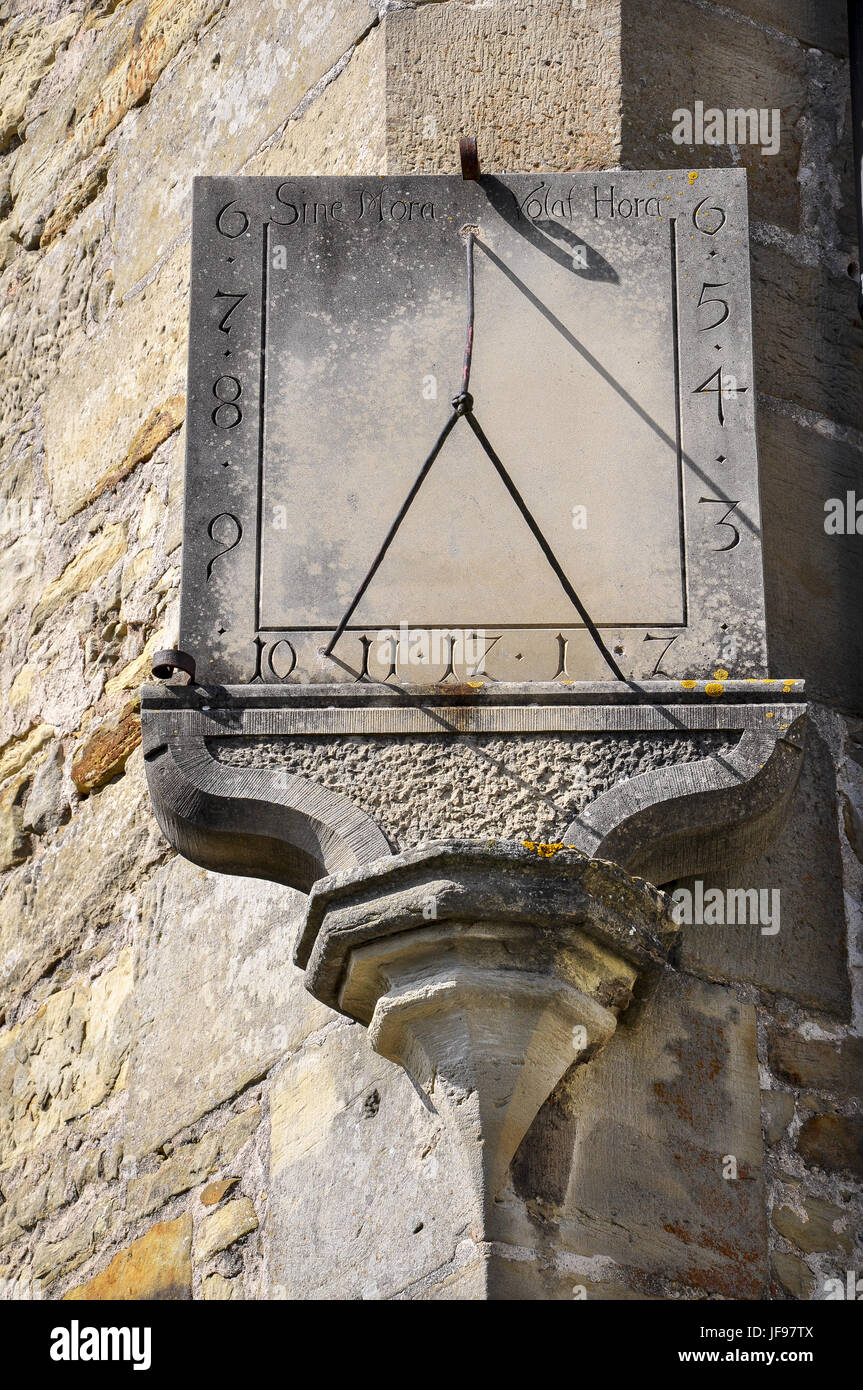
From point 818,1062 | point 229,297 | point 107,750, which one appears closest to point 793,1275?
point 818,1062

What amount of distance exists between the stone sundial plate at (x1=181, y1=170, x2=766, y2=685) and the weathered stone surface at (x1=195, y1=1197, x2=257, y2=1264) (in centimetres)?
81

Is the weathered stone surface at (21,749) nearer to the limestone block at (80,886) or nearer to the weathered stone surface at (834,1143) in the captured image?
the limestone block at (80,886)

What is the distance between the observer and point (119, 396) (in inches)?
181

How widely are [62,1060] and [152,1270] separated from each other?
60 cm

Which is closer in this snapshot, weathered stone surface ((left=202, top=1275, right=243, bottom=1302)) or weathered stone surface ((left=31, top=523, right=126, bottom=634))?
weathered stone surface ((left=202, top=1275, right=243, bottom=1302))

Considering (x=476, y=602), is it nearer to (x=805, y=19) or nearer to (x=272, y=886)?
(x=272, y=886)

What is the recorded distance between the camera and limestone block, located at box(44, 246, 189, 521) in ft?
14.5

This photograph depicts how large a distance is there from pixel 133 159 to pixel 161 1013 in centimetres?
195

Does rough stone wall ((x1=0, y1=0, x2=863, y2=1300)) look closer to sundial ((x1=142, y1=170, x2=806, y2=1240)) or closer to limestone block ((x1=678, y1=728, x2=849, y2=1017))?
limestone block ((x1=678, y1=728, x2=849, y2=1017))

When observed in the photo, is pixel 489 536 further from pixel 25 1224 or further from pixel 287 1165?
pixel 25 1224

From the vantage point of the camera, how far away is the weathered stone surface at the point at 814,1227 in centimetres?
309

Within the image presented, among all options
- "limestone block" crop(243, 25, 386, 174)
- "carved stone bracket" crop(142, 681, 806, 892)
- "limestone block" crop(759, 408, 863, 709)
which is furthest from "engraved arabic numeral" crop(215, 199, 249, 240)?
"limestone block" crop(759, 408, 863, 709)

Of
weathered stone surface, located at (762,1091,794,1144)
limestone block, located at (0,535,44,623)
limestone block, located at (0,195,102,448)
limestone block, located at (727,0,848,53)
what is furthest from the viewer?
limestone block, located at (0,195,102,448)

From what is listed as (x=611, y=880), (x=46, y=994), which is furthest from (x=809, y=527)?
(x=46, y=994)
